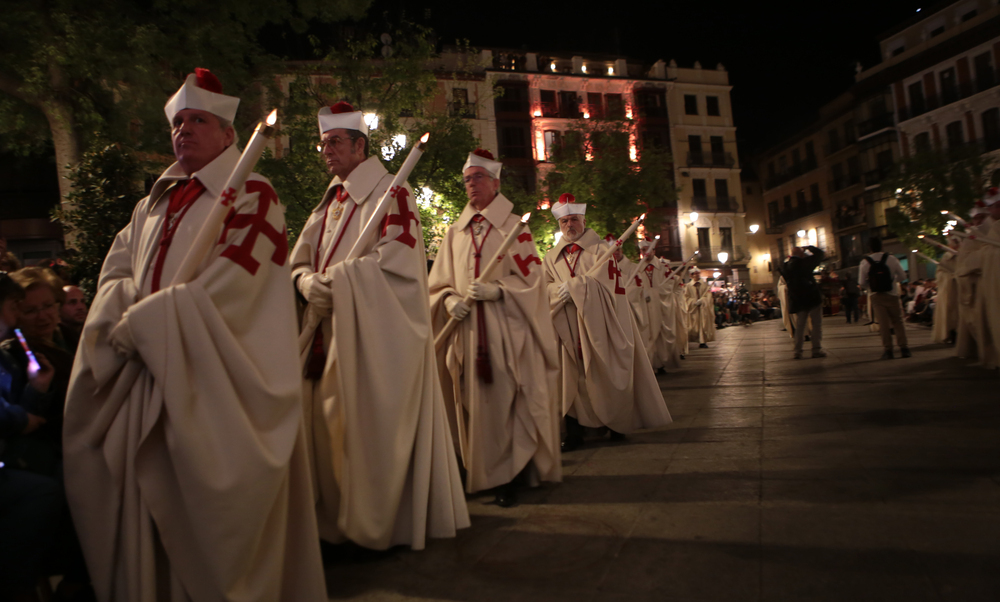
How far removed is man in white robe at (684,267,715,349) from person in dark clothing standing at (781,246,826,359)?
684 cm

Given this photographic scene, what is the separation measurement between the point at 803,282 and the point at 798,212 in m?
48.5

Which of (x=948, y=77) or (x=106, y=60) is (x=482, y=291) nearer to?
(x=106, y=60)

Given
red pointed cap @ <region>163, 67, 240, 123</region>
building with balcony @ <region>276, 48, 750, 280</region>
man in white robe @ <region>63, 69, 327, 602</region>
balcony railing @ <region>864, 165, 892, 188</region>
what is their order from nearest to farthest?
man in white robe @ <region>63, 69, 327, 602</region>
red pointed cap @ <region>163, 67, 240, 123</region>
building with balcony @ <region>276, 48, 750, 280</region>
balcony railing @ <region>864, 165, 892, 188</region>

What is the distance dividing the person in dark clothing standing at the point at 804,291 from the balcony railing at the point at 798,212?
1805 inches

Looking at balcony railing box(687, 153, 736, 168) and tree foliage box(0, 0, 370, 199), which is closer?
tree foliage box(0, 0, 370, 199)

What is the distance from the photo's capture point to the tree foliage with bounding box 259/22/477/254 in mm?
15719

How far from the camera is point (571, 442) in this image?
6.41m

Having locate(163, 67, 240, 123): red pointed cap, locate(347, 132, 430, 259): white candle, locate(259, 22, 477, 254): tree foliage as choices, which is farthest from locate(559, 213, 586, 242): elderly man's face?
locate(259, 22, 477, 254): tree foliage

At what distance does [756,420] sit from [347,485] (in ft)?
15.3

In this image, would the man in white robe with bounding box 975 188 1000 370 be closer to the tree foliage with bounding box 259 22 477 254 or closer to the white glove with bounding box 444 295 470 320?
the white glove with bounding box 444 295 470 320

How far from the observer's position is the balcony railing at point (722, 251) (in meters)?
50.9

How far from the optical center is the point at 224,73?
12484mm

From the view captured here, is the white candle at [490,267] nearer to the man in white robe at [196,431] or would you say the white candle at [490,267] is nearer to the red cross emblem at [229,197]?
the man in white robe at [196,431]

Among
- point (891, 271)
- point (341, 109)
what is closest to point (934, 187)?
point (891, 271)
